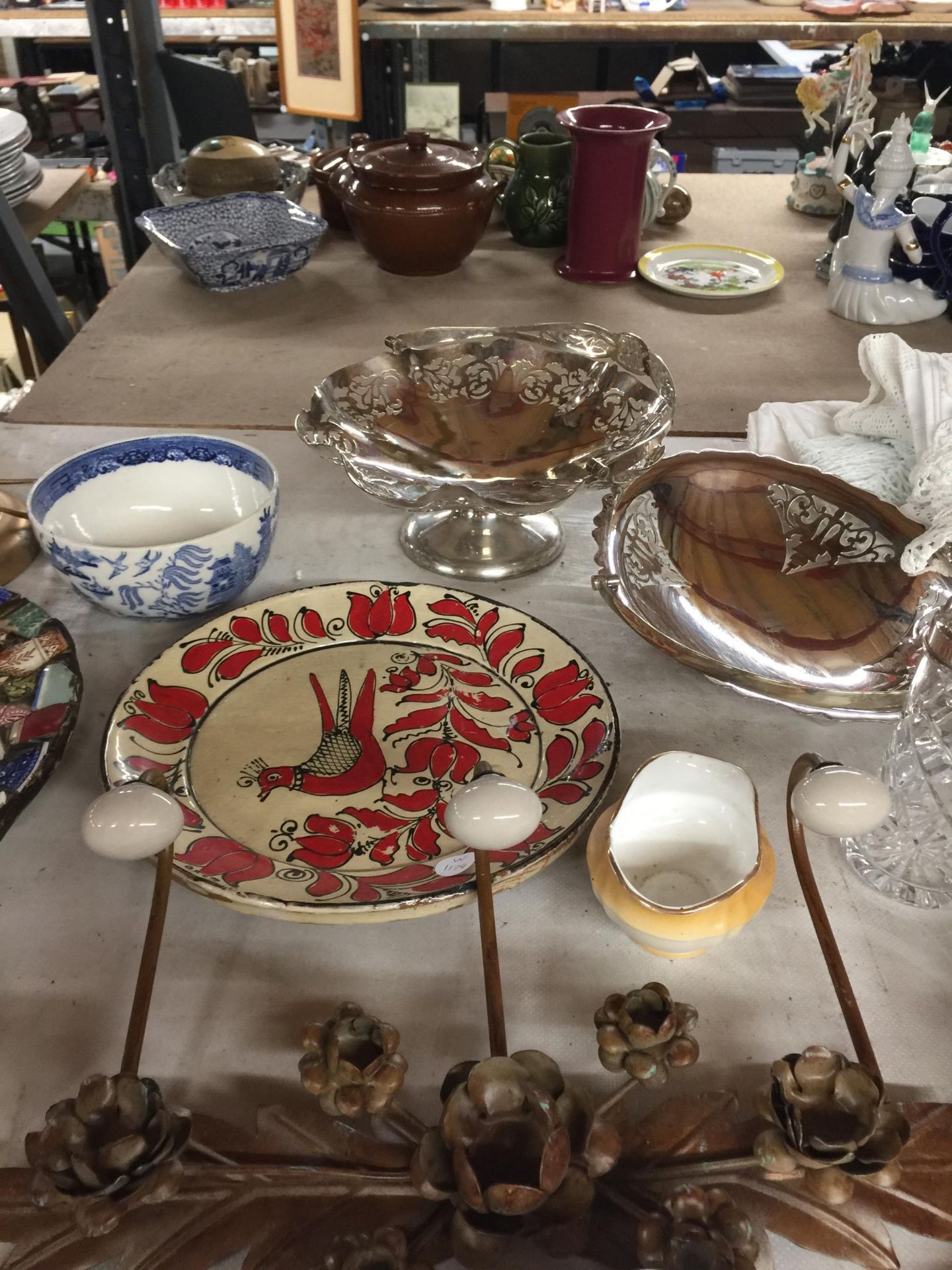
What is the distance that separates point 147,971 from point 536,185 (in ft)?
3.20

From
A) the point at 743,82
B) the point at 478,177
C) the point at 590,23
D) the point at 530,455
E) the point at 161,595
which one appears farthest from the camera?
the point at 743,82

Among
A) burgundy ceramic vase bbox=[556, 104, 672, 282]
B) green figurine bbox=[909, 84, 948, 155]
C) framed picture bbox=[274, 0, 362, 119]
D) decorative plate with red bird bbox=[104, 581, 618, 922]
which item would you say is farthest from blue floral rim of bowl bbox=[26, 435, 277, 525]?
framed picture bbox=[274, 0, 362, 119]

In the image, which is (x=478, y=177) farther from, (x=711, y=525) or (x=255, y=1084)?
(x=255, y=1084)

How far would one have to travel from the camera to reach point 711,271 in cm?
107

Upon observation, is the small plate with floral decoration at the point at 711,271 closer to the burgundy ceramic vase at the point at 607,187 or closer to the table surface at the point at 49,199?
the burgundy ceramic vase at the point at 607,187

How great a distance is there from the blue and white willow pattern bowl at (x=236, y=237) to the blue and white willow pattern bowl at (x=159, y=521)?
498mm

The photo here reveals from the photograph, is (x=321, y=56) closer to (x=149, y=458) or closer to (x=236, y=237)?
(x=236, y=237)

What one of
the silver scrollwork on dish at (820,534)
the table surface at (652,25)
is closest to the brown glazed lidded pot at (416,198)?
the silver scrollwork on dish at (820,534)

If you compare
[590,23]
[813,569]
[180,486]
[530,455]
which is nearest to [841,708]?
[813,569]

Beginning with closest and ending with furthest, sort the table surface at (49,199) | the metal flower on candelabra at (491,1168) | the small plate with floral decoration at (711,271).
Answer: the metal flower on candelabra at (491,1168) → the small plate with floral decoration at (711,271) → the table surface at (49,199)

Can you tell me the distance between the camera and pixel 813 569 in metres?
0.53

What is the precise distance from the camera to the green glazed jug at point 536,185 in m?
1.04

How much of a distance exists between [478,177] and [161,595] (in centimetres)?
64

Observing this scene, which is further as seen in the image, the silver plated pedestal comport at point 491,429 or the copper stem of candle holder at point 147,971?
the silver plated pedestal comport at point 491,429
